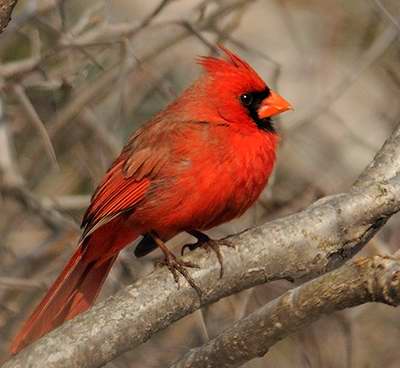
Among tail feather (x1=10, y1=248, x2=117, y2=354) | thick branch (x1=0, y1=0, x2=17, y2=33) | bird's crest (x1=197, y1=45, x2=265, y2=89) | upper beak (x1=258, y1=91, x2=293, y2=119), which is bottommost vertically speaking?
tail feather (x1=10, y1=248, x2=117, y2=354)

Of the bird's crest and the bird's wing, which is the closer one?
the bird's wing

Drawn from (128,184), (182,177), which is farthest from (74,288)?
(182,177)

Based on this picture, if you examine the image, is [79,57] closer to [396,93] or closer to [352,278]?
[396,93]

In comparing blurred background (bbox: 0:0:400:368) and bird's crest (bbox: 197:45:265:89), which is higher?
bird's crest (bbox: 197:45:265:89)

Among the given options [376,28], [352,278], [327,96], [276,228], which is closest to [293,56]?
[376,28]

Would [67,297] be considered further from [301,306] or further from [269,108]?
[301,306]

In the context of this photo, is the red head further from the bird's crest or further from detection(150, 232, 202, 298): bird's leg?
detection(150, 232, 202, 298): bird's leg

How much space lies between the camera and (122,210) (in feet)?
13.1

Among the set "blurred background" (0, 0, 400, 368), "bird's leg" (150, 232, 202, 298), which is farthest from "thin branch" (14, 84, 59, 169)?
"bird's leg" (150, 232, 202, 298)

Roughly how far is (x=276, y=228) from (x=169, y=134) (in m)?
1.06

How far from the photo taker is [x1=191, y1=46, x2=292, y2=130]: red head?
4207 mm

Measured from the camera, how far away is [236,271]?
3080 millimetres

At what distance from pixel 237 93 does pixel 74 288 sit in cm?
101

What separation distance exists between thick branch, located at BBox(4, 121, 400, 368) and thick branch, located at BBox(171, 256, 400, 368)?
0.57 feet
